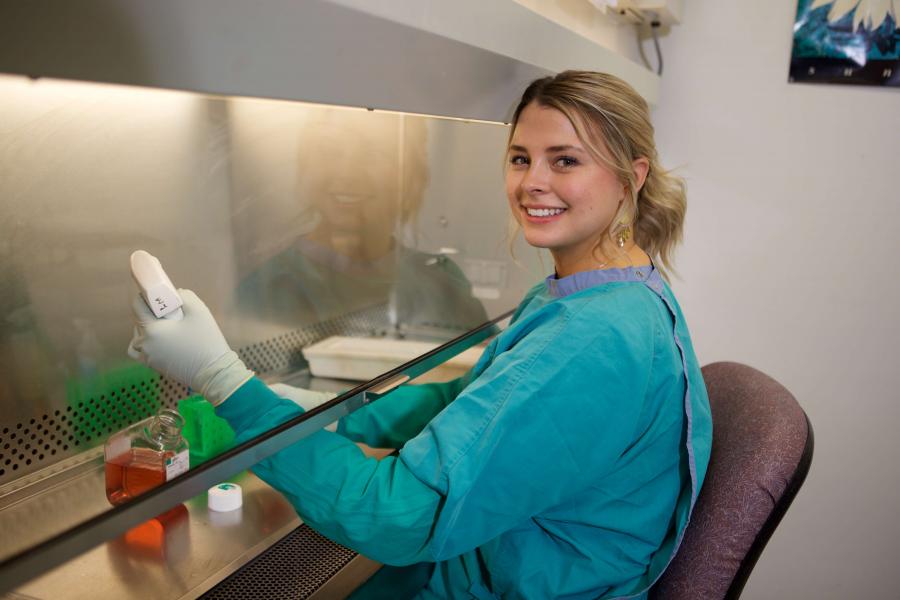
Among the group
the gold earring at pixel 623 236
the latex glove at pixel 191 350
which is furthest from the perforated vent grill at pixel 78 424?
the gold earring at pixel 623 236

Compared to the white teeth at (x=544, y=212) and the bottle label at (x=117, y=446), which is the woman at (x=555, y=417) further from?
the bottle label at (x=117, y=446)

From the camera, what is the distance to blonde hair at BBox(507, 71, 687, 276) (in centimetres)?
104

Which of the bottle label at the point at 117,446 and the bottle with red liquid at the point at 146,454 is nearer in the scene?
the bottle with red liquid at the point at 146,454

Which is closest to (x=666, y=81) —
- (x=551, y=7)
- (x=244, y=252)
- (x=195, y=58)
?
(x=551, y=7)

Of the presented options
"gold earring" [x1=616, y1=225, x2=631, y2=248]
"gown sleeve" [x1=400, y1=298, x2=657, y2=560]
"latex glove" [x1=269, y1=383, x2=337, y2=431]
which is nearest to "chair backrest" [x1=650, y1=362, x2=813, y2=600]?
"gown sleeve" [x1=400, y1=298, x2=657, y2=560]

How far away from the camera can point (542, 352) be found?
887 millimetres

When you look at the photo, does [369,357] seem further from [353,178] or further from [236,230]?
[353,178]

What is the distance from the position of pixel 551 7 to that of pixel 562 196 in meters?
0.69

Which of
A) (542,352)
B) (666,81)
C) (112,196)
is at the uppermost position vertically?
(666,81)

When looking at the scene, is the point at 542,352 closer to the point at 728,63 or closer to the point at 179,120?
the point at 179,120

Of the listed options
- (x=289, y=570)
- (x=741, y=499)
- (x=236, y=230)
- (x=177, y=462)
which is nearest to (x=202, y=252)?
(x=236, y=230)

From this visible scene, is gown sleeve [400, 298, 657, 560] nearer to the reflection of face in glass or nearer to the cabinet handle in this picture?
the cabinet handle

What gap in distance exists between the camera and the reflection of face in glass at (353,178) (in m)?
1.44

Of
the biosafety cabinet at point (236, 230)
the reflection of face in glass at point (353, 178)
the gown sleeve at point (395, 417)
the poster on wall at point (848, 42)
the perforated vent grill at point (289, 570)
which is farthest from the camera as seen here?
the poster on wall at point (848, 42)
